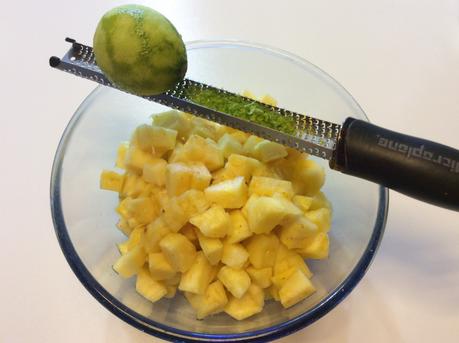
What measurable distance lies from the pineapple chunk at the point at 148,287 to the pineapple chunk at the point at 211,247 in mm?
137

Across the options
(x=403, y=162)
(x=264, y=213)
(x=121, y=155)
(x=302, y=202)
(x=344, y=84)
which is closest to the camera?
(x=403, y=162)

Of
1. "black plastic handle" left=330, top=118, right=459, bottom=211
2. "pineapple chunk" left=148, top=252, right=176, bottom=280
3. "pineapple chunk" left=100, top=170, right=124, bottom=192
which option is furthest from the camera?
"pineapple chunk" left=100, top=170, right=124, bottom=192

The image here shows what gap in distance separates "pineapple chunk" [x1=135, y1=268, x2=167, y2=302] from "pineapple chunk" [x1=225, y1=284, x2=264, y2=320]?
0.48ft

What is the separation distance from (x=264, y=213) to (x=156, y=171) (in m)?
0.26

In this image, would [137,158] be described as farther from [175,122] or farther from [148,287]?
[148,287]

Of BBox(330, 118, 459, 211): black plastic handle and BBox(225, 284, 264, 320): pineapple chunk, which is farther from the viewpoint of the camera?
BBox(225, 284, 264, 320): pineapple chunk

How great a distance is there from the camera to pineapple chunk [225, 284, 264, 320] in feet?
3.04

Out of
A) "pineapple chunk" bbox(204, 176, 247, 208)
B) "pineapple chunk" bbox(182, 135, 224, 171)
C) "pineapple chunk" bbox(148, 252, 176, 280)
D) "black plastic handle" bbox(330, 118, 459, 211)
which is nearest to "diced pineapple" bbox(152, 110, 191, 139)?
"pineapple chunk" bbox(182, 135, 224, 171)

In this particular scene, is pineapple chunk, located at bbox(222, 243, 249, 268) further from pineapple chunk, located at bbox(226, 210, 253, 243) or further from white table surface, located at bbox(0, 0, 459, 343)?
white table surface, located at bbox(0, 0, 459, 343)

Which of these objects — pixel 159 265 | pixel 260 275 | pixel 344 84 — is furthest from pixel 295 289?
pixel 344 84

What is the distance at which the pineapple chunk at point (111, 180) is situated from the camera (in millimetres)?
1026

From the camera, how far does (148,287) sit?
3.13 feet

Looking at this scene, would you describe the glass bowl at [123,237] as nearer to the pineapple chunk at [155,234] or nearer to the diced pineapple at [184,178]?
the pineapple chunk at [155,234]

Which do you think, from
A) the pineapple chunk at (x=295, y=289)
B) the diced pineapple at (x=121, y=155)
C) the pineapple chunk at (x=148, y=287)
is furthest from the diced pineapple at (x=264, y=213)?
the diced pineapple at (x=121, y=155)
